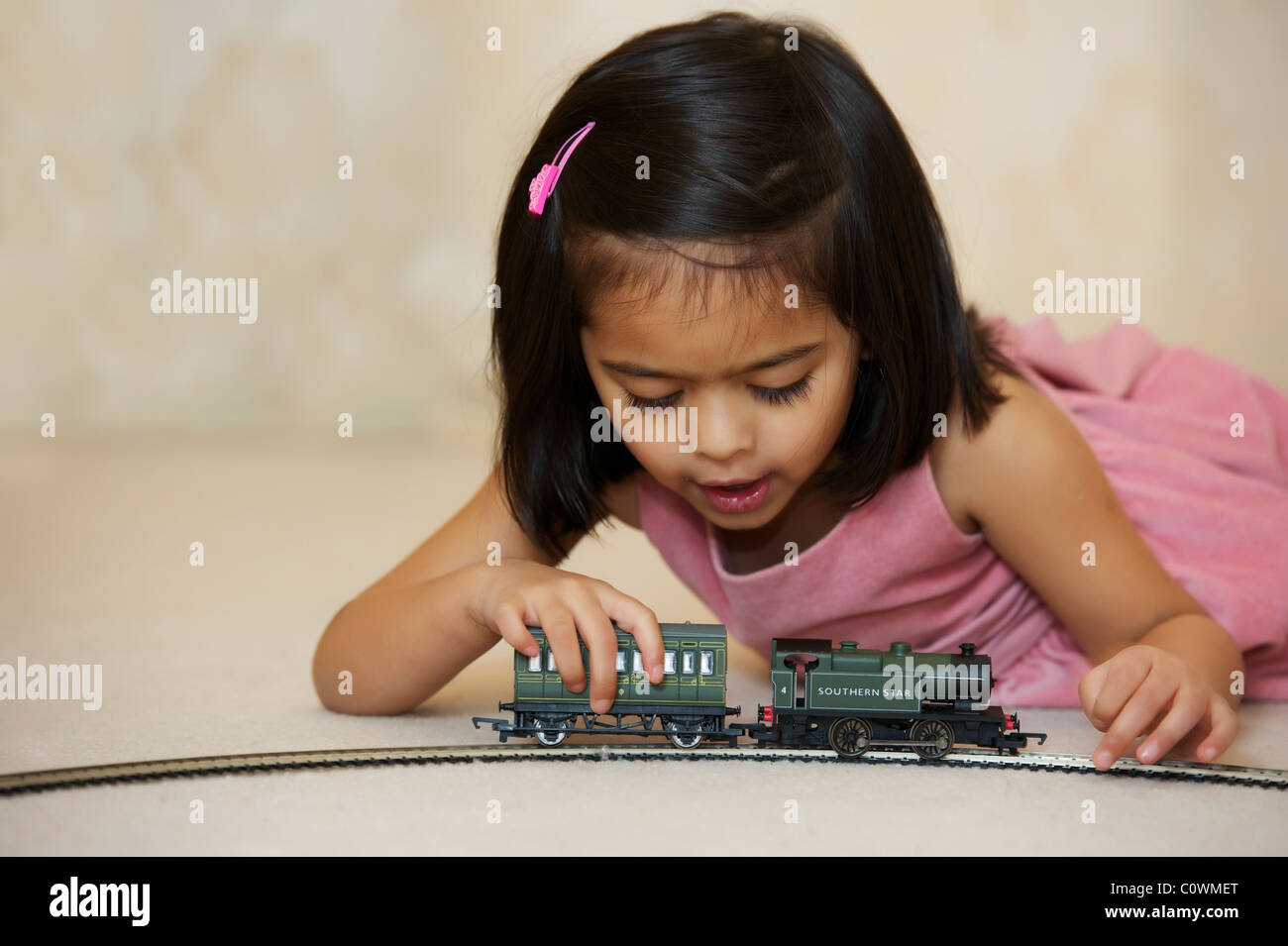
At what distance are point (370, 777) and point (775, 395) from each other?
775 millimetres

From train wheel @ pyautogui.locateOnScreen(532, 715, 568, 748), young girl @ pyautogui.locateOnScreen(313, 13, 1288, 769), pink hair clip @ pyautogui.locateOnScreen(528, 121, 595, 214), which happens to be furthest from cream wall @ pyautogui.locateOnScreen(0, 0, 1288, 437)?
train wheel @ pyautogui.locateOnScreen(532, 715, 568, 748)

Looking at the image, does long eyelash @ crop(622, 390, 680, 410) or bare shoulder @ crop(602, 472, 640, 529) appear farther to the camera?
bare shoulder @ crop(602, 472, 640, 529)

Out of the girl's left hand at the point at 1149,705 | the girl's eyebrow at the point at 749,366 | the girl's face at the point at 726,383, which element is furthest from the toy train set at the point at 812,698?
the girl's eyebrow at the point at 749,366

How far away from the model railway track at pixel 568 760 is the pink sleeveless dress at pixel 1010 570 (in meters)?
0.48

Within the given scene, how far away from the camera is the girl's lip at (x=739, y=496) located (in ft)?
7.01

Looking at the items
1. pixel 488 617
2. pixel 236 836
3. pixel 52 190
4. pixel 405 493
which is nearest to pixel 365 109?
pixel 52 190

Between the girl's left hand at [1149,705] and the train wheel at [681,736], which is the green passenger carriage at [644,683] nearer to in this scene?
the train wheel at [681,736]

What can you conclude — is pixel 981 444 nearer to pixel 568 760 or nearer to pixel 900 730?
pixel 900 730

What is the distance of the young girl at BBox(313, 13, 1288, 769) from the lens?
1.95 metres

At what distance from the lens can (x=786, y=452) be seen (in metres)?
2.05

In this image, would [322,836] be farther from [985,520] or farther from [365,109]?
[365,109]

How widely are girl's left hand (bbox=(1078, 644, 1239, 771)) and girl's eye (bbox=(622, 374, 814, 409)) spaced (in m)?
0.56

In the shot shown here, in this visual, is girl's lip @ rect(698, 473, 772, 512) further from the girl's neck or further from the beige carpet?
the beige carpet

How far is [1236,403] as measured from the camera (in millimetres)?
3238
